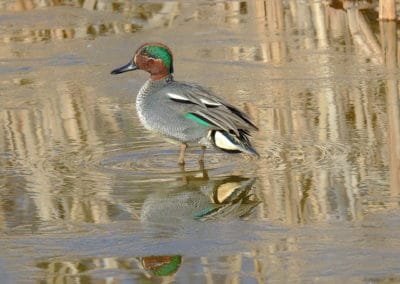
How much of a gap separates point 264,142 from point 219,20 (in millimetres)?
4229

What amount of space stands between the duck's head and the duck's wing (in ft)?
0.62

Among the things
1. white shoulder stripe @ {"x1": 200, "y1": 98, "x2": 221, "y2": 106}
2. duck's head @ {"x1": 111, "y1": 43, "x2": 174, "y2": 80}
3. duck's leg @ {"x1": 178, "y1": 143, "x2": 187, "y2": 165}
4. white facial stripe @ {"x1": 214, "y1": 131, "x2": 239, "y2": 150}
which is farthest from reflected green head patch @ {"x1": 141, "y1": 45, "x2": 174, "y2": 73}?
white facial stripe @ {"x1": 214, "y1": 131, "x2": 239, "y2": 150}

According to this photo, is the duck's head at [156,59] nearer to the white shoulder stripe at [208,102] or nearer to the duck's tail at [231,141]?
the white shoulder stripe at [208,102]

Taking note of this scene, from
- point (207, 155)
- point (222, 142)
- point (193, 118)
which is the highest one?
point (193, 118)

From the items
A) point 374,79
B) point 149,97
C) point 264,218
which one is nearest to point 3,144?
point 149,97

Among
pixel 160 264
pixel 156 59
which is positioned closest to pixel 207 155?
pixel 156 59

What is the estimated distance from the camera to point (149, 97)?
7.34m

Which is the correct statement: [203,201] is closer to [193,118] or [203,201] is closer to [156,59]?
[193,118]

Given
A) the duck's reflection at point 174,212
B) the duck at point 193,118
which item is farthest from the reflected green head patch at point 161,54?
the duck's reflection at point 174,212

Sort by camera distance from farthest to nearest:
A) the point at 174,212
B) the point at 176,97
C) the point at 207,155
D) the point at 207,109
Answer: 1. the point at 207,155
2. the point at 176,97
3. the point at 207,109
4. the point at 174,212

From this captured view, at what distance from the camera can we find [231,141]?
7.01 metres

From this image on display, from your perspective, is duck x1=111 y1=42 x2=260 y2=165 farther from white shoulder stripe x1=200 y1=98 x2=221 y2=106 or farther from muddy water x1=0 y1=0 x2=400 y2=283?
muddy water x1=0 y1=0 x2=400 y2=283

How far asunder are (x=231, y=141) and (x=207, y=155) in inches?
17.4

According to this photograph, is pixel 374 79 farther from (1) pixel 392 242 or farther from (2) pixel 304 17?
(1) pixel 392 242
